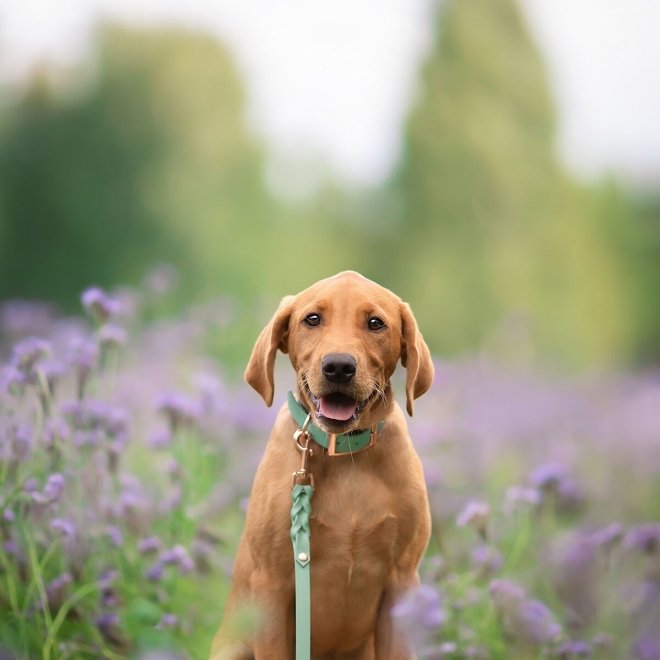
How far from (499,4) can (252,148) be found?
358cm

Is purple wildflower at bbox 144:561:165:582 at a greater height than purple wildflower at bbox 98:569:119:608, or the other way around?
purple wildflower at bbox 144:561:165:582

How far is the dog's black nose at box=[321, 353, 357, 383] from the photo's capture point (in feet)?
9.51

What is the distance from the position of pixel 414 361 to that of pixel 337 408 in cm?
32

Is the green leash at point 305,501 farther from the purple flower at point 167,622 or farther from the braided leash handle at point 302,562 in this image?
the purple flower at point 167,622

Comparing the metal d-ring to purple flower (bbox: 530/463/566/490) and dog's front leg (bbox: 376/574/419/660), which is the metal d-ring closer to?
dog's front leg (bbox: 376/574/419/660)

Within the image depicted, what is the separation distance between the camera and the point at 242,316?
306 inches

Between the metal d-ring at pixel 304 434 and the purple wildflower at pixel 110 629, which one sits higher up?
the metal d-ring at pixel 304 434

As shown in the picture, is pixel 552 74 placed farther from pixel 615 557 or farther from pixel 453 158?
pixel 615 557

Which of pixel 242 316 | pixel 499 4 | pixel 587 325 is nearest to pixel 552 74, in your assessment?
pixel 499 4

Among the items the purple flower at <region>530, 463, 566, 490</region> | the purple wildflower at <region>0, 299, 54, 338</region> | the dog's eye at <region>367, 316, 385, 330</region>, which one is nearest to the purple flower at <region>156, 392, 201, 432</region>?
the dog's eye at <region>367, 316, 385, 330</region>

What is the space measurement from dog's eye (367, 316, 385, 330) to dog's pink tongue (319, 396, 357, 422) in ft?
0.82

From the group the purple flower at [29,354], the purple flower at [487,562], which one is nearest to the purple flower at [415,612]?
the purple flower at [487,562]

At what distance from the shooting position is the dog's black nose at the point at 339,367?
9.51 feet

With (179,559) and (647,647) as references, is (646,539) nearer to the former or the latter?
(647,647)
